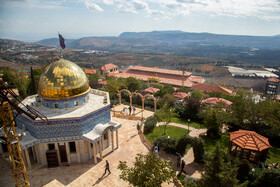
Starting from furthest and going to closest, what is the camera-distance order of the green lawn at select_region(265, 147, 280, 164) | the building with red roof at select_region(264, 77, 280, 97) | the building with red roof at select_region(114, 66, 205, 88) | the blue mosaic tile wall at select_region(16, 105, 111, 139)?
the building with red roof at select_region(114, 66, 205, 88)
the building with red roof at select_region(264, 77, 280, 97)
the green lawn at select_region(265, 147, 280, 164)
the blue mosaic tile wall at select_region(16, 105, 111, 139)

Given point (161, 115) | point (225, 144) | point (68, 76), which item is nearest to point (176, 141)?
point (161, 115)

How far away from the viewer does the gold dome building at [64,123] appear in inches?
733

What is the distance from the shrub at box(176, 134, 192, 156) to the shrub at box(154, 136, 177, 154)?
755 mm

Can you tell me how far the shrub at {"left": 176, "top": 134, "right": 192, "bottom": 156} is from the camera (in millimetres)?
19875

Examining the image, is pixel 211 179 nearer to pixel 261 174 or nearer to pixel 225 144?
pixel 261 174

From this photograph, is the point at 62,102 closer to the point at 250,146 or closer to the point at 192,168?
the point at 192,168

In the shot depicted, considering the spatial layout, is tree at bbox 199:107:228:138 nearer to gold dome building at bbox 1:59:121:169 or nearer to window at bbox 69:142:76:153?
gold dome building at bbox 1:59:121:169

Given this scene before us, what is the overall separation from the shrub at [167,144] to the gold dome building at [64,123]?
5.54 metres

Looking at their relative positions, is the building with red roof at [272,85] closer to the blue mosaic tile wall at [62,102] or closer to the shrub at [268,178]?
the shrub at [268,178]

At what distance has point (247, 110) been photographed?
25734 mm

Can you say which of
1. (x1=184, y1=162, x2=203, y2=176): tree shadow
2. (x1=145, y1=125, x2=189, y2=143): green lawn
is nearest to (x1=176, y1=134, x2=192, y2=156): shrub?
(x1=184, y1=162, x2=203, y2=176): tree shadow

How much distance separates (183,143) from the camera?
20.3m

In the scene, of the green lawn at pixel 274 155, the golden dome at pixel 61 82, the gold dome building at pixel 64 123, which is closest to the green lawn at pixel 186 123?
the green lawn at pixel 274 155

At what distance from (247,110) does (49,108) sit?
83.7 feet
